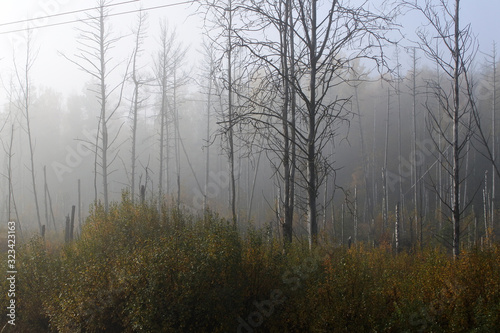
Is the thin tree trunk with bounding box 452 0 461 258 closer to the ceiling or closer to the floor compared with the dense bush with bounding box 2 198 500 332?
closer to the ceiling

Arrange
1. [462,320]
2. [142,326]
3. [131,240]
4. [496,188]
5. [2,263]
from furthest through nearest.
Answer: [496,188]
[2,263]
[131,240]
[142,326]
[462,320]

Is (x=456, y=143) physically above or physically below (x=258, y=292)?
above

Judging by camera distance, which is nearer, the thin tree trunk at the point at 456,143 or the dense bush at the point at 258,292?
the dense bush at the point at 258,292

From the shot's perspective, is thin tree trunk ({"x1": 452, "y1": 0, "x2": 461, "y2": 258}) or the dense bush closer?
the dense bush

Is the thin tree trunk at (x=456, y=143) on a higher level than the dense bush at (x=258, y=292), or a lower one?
higher

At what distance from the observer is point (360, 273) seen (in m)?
5.29

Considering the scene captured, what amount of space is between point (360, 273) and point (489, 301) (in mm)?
1520

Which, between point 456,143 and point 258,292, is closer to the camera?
point 258,292

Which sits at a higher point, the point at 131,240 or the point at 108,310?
the point at 131,240

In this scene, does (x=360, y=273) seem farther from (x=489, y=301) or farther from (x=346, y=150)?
(x=346, y=150)

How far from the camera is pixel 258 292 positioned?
18.6 ft

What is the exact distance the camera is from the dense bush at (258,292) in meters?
4.50

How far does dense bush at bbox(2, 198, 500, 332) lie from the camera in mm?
4500

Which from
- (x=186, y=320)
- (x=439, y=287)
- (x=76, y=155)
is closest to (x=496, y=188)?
(x=439, y=287)
